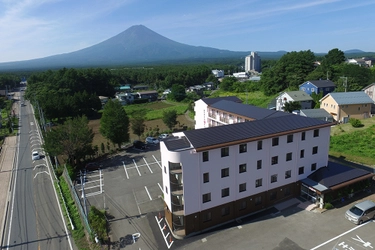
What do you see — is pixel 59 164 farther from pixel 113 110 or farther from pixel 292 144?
pixel 292 144

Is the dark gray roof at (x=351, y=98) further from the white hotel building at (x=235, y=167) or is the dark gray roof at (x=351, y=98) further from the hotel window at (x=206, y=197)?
the hotel window at (x=206, y=197)

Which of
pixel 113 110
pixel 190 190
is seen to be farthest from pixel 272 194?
pixel 113 110

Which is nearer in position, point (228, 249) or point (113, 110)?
point (228, 249)

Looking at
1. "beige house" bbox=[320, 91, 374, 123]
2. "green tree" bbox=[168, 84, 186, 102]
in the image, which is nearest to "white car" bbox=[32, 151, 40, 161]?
"beige house" bbox=[320, 91, 374, 123]

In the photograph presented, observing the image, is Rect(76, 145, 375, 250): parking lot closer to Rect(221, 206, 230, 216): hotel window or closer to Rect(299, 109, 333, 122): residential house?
Rect(221, 206, 230, 216): hotel window

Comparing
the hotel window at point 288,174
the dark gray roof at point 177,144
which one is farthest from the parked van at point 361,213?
the dark gray roof at point 177,144
